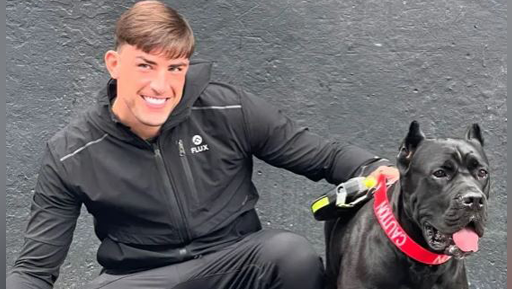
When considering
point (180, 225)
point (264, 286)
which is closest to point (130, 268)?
point (180, 225)

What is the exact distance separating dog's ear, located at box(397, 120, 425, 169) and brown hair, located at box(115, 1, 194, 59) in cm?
87

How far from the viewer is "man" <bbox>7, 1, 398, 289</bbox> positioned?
320 centimetres

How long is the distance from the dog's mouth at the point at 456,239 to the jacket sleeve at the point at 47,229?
132cm

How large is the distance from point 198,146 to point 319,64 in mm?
1173

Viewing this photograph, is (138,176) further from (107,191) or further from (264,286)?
(264,286)

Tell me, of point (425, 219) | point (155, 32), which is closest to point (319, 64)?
point (155, 32)

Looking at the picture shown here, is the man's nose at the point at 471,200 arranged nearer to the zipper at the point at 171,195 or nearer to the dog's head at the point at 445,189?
the dog's head at the point at 445,189

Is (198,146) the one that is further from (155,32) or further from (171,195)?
(155,32)

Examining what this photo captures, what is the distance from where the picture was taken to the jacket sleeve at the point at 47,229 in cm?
316

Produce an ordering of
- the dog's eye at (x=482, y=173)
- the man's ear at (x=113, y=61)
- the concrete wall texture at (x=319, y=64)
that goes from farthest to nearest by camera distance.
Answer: the concrete wall texture at (x=319, y=64) < the man's ear at (x=113, y=61) < the dog's eye at (x=482, y=173)

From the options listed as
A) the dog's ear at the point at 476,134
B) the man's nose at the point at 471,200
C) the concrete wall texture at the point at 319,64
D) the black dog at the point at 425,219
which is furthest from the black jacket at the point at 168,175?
the concrete wall texture at the point at 319,64

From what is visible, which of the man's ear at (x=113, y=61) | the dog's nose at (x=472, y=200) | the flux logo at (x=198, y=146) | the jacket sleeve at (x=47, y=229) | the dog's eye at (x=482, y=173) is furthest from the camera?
the flux logo at (x=198, y=146)

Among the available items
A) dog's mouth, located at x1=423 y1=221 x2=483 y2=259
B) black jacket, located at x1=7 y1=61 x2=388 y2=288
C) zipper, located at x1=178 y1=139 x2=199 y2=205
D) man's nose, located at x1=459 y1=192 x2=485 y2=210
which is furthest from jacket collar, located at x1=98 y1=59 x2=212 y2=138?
man's nose, located at x1=459 y1=192 x2=485 y2=210

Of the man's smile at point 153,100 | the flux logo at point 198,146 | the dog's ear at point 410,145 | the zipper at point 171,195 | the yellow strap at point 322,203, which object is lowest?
the yellow strap at point 322,203
